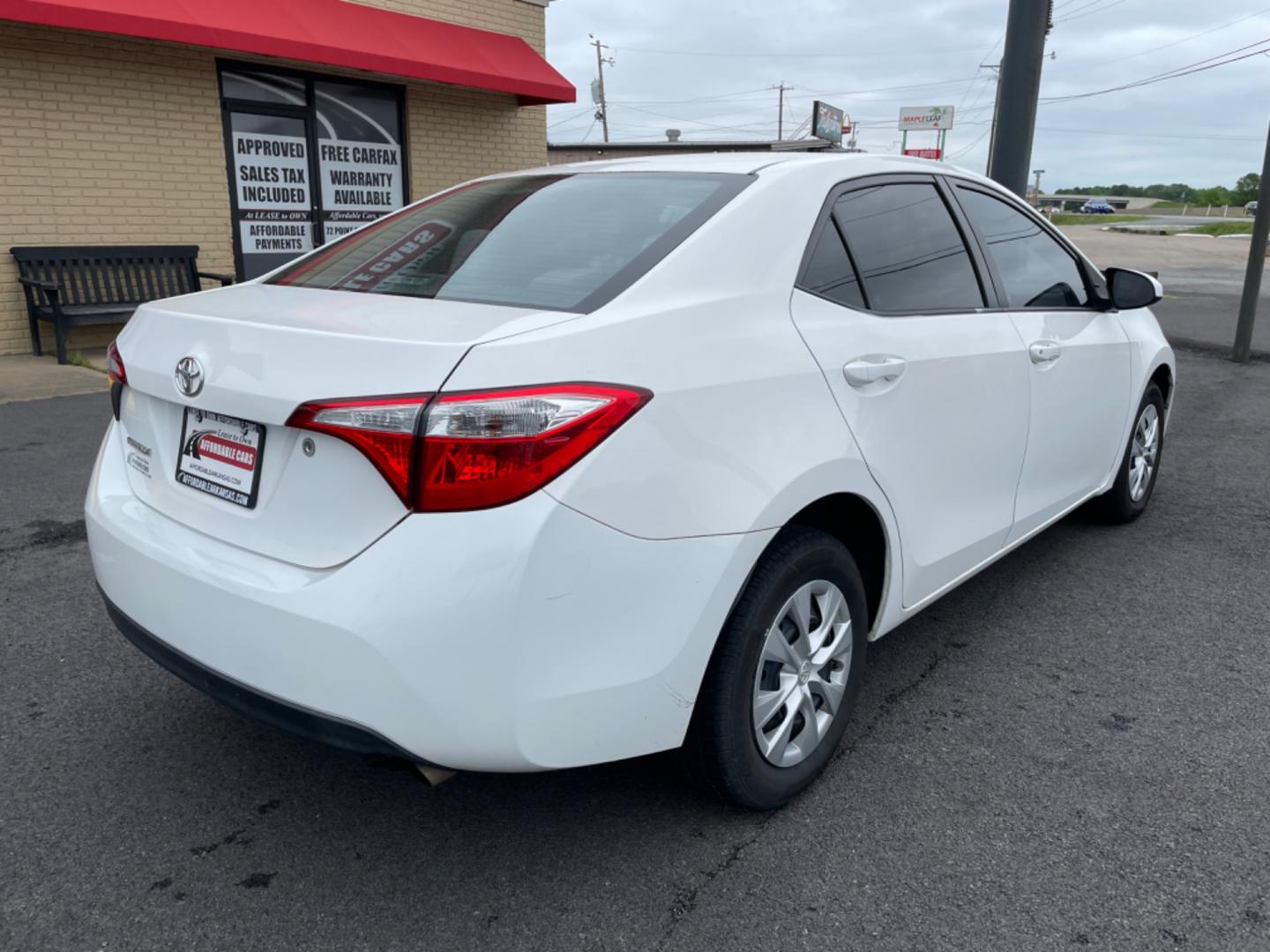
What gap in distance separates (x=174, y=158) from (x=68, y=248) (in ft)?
4.58

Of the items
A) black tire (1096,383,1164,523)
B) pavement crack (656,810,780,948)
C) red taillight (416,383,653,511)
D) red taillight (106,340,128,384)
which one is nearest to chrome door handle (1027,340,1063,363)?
black tire (1096,383,1164,523)

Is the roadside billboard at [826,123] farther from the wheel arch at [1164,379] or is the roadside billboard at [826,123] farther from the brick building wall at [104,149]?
the wheel arch at [1164,379]

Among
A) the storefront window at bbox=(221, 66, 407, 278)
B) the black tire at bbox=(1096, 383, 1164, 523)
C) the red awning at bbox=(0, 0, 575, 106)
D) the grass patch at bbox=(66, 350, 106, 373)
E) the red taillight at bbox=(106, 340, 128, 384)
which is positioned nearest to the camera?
the red taillight at bbox=(106, 340, 128, 384)

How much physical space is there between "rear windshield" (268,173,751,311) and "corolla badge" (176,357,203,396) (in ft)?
1.60

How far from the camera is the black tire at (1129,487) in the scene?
4.74m

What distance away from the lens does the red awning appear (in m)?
8.35

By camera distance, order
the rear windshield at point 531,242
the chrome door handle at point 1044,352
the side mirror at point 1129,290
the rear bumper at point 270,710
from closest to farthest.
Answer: the rear bumper at point 270,710 < the rear windshield at point 531,242 < the chrome door handle at point 1044,352 < the side mirror at point 1129,290

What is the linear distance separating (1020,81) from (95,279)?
7907 mm

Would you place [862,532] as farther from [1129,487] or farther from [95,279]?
[95,279]

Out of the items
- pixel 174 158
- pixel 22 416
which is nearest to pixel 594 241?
pixel 22 416

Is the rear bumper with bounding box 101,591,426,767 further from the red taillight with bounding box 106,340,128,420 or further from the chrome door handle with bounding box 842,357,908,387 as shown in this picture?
A: the chrome door handle with bounding box 842,357,908,387

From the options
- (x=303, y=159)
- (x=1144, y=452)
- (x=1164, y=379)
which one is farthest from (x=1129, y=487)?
(x=303, y=159)

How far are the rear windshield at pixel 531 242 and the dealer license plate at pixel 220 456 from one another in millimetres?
535

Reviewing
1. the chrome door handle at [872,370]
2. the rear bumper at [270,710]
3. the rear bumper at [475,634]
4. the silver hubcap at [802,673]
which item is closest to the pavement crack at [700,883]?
the silver hubcap at [802,673]
